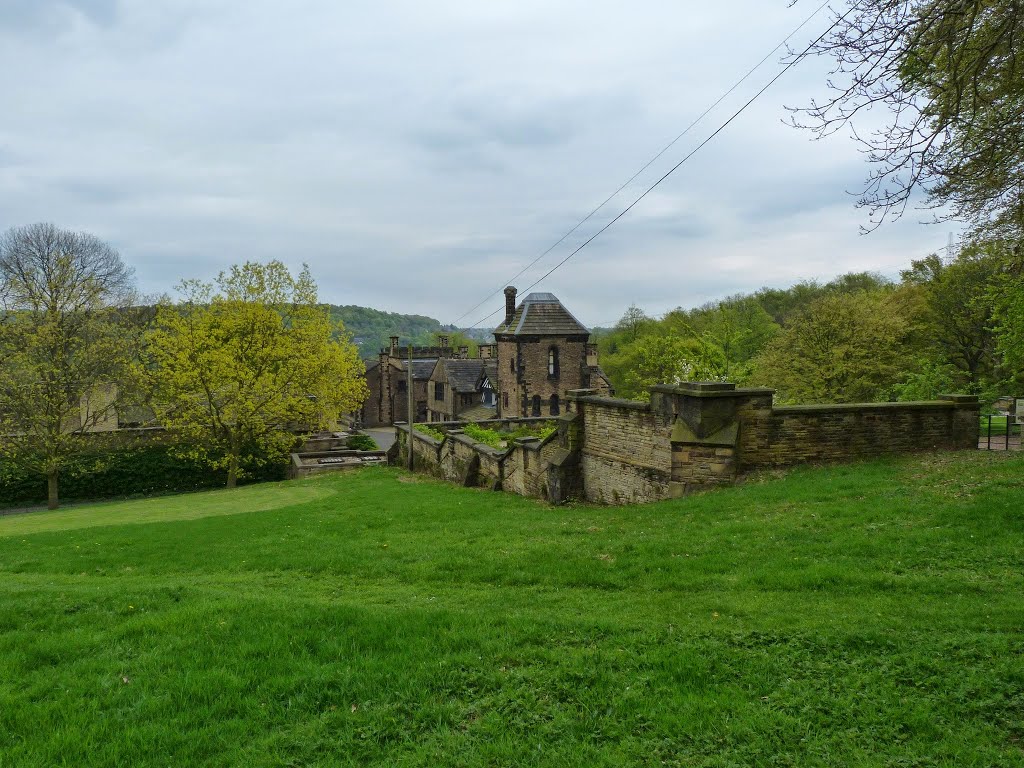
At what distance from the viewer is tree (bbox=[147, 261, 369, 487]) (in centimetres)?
2881

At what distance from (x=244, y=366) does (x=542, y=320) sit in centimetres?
1946

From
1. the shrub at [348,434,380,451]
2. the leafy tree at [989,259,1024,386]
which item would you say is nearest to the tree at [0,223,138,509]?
the shrub at [348,434,380,451]

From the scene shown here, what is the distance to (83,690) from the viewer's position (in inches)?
186

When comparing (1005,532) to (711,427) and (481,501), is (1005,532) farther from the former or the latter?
(481,501)

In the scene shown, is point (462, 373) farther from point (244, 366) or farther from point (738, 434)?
point (738, 434)

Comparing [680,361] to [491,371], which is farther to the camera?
[491,371]

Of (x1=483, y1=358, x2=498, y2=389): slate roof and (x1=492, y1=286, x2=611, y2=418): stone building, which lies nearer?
(x1=492, y1=286, x2=611, y2=418): stone building

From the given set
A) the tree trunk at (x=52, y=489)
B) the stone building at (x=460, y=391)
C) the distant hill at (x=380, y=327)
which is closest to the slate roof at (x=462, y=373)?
the stone building at (x=460, y=391)

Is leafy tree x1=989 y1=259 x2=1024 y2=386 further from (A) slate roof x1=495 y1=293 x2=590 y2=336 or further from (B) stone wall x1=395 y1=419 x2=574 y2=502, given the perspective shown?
(A) slate roof x1=495 y1=293 x2=590 y2=336

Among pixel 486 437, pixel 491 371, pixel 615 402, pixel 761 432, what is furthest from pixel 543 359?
pixel 761 432

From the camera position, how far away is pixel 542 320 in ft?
140

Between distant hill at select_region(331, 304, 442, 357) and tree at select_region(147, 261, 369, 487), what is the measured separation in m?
93.6

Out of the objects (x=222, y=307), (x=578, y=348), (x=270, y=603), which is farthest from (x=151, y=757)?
(x=578, y=348)

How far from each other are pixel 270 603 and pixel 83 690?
6.43 ft
